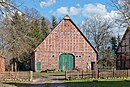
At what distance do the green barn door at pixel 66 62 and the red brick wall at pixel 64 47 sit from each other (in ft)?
2.19

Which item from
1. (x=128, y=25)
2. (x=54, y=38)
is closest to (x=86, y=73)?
(x=128, y=25)

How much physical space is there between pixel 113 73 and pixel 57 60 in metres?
21.8

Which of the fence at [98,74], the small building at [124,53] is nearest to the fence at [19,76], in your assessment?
the fence at [98,74]

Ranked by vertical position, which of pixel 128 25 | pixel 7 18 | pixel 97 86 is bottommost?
pixel 97 86

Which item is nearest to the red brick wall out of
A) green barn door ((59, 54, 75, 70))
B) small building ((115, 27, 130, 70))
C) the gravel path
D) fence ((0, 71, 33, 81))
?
green barn door ((59, 54, 75, 70))

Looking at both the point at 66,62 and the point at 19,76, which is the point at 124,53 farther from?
the point at 19,76

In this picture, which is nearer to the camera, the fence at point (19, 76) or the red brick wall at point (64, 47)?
the fence at point (19, 76)

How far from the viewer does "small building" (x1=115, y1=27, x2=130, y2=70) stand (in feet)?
160

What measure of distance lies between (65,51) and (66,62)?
80.2 inches

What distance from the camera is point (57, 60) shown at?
53.3 metres

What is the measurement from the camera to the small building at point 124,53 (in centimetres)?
4885

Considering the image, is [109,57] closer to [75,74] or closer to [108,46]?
[108,46]

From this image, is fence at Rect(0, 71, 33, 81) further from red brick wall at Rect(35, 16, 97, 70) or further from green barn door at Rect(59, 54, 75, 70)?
green barn door at Rect(59, 54, 75, 70)

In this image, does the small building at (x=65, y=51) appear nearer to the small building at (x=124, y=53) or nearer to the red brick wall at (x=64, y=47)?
the red brick wall at (x=64, y=47)
